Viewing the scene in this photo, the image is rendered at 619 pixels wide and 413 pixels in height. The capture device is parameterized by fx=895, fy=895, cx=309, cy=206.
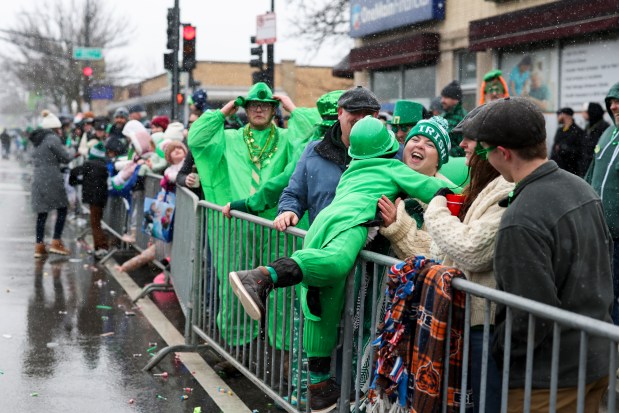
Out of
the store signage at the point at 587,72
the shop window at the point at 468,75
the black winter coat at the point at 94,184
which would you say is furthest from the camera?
the shop window at the point at 468,75

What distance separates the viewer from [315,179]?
5.47m

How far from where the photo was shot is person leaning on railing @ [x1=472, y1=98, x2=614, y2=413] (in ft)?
10.1

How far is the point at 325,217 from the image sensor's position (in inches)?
176

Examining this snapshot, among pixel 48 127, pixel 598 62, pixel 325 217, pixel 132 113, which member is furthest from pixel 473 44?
pixel 325 217

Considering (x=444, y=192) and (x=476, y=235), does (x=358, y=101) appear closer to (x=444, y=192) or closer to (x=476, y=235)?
(x=444, y=192)

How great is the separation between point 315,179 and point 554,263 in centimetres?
251

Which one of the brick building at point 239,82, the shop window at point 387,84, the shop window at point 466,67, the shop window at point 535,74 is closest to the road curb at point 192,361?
the shop window at point 535,74

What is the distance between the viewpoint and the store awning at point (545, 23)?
14.1 m

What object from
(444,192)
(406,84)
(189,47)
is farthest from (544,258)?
(406,84)

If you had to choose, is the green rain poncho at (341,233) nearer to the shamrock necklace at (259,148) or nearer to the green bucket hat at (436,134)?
the green bucket hat at (436,134)

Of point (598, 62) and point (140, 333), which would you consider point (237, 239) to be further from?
point (598, 62)

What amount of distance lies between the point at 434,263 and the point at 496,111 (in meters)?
0.72

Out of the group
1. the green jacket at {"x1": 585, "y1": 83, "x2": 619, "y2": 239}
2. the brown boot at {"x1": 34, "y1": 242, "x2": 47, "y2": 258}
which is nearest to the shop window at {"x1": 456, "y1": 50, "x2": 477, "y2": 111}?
the brown boot at {"x1": 34, "y1": 242, "x2": 47, "y2": 258}

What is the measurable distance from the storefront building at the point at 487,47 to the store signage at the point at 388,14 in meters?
0.02
